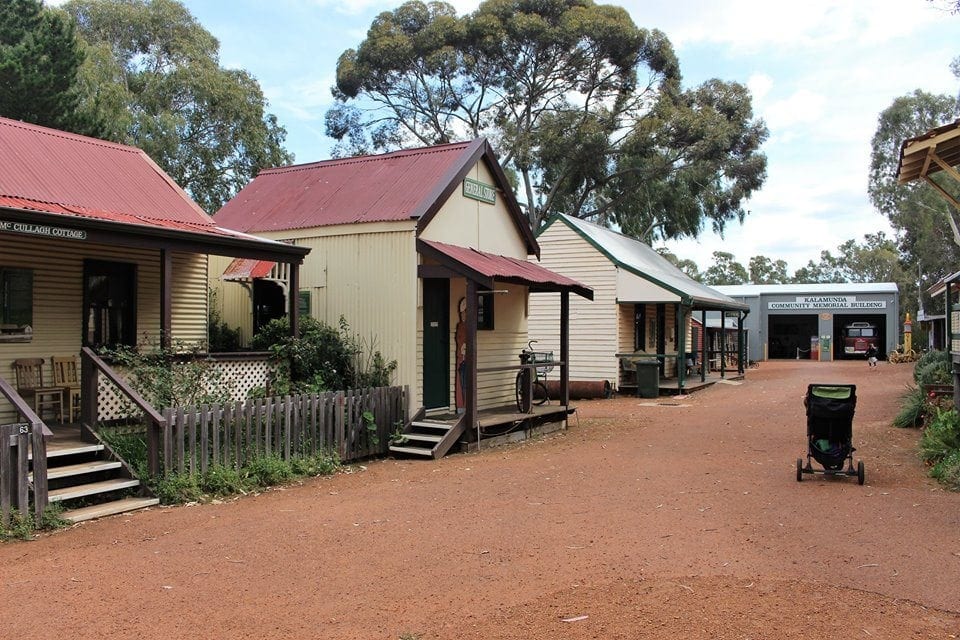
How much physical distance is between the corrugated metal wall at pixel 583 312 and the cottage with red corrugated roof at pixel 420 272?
6472mm

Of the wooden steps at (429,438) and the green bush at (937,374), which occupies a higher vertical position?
the green bush at (937,374)

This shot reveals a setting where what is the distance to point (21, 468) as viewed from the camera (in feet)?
23.5

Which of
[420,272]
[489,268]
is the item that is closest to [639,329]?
[489,268]

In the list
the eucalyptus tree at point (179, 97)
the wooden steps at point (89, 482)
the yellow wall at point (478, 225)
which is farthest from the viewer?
the eucalyptus tree at point (179, 97)

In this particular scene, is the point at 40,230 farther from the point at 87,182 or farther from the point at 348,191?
the point at 348,191

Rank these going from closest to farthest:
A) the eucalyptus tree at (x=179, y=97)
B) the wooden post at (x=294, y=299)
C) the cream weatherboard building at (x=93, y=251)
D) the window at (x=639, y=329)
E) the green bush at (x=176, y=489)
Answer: the green bush at (x=176, y=489) < the cream weatherboard building at (x=93, y=251) < the wooden post at (x=294, y=299) < the window at (x=639, y=329) < the eucalyptus tree at (x=179, y=97)

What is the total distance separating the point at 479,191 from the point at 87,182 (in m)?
6.74

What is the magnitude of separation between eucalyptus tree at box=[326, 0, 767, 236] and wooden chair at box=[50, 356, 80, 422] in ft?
82.6

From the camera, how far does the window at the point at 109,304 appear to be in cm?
1166

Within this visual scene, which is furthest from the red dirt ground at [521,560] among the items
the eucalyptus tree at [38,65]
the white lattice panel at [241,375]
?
the eucalyptus tree at [38,65]

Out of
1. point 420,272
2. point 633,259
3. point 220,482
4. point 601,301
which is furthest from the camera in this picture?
point 633,259

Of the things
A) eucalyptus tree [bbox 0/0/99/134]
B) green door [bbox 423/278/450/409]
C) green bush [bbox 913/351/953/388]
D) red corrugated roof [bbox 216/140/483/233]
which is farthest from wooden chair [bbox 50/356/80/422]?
green bush [bbox 913/351/953/388]

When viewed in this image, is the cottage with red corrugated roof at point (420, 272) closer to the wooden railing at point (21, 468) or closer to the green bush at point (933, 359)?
the wooden railing at point (21, 468)

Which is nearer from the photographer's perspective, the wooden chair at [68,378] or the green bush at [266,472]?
the green bush at [266,472]
